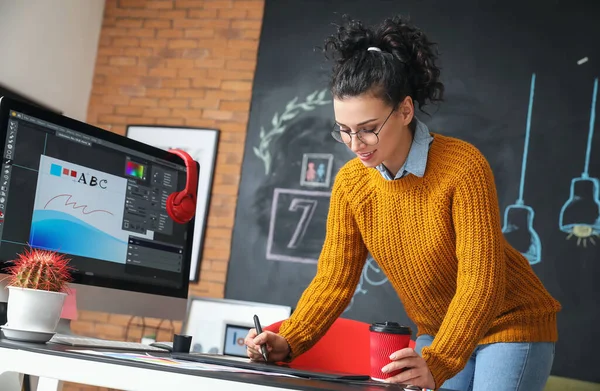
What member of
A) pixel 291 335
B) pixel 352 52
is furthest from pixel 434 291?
pixel 352 52

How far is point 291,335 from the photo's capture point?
1739mm

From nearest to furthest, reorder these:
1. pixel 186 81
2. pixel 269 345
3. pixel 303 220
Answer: pixel 269 345 → pixel 303 220 → pixel 186 81

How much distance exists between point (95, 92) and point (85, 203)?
3451 millimetres

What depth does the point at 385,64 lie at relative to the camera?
1.66m

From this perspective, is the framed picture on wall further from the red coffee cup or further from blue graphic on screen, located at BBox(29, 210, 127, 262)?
the red coffee cup

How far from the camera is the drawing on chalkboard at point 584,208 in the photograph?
379 centimetres

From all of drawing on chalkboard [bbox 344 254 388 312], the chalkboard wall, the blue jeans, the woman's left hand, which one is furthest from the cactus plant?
drawing on chalkboard [bbox 344 254 388 312]

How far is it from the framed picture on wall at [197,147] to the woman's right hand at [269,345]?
279 cm

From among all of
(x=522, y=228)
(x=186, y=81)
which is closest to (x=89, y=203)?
(x=522, y=228)

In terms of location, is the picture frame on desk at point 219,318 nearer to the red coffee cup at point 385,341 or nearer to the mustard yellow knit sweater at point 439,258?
the mustard yellow knit sweater at point 439,258

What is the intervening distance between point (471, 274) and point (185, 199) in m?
0.87

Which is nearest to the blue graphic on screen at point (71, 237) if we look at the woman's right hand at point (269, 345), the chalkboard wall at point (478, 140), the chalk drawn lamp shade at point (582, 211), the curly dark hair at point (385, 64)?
the woman's right hand at point (269, 345)

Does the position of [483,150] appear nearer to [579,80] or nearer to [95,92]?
[579,80]

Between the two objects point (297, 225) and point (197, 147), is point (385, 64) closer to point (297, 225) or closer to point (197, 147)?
point (297, 225)
